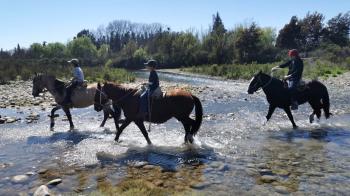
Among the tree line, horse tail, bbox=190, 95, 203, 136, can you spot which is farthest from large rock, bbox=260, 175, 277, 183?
the tree line

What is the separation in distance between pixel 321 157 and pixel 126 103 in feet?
19.8

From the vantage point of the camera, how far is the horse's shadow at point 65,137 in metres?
12.8

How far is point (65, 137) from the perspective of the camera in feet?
44.3

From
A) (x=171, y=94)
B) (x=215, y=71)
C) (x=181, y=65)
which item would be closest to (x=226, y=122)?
(x=171, y=94)

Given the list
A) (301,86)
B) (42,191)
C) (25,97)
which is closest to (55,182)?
(42,191)

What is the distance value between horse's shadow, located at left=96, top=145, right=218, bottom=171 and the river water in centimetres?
3

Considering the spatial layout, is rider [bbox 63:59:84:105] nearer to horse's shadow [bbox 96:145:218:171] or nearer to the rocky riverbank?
the rocky riverbank

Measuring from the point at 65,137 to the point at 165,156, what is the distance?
4667 millimetres

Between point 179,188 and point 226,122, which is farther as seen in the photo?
point 226,122

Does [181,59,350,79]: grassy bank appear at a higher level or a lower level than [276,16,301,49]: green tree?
lower

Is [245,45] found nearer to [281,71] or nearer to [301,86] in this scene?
[281,71]

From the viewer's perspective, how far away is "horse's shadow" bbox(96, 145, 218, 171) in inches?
393

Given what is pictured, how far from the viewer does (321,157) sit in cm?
1020

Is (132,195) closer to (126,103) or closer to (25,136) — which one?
(126,103)
